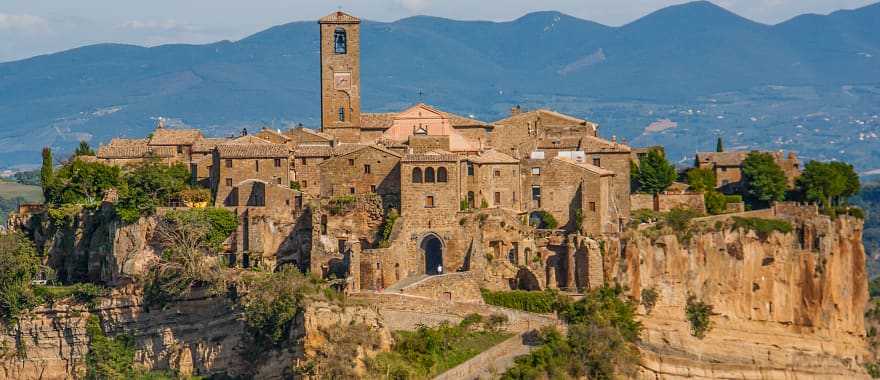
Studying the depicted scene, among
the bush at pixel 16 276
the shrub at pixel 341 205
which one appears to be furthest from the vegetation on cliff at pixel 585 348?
the bush at pixel 16 276

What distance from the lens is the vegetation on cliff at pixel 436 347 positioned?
51.2 meters

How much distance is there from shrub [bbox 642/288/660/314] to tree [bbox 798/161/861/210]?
12.6m

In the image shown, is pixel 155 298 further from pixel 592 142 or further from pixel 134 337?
pixel 592 142

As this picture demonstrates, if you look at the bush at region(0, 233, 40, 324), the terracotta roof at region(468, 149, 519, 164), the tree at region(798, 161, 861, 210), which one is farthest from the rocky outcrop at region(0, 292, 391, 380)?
the tree at region(798, 161, 861, 210)

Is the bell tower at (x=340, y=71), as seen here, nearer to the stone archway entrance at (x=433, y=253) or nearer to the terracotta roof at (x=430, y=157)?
the terracotta roof at (x=430, y=157)

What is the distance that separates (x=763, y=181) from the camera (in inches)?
2832

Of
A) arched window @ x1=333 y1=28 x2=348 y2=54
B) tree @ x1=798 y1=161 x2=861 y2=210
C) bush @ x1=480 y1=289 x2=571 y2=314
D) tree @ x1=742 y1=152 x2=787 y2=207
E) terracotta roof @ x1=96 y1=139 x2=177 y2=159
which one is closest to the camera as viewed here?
bush @ x1=480 y1=289 x2=571 y2=314

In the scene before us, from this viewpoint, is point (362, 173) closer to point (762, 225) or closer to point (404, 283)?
point (404, 283)

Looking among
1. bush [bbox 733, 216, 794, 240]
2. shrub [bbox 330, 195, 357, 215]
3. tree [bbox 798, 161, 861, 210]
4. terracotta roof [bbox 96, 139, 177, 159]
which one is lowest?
bush [bbox 733, 216, 794, 240]

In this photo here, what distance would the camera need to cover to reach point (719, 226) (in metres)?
65.6

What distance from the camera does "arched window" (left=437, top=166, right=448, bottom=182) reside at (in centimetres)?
5800

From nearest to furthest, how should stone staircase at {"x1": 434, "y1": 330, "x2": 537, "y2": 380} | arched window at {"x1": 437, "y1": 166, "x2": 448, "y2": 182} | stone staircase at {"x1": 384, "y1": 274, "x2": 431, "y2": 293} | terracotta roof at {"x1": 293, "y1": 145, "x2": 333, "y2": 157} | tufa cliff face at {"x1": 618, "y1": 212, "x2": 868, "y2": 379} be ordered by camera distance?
stone staircase at {"x1": 434, "y1": 330, "x2": 537, "y2": 380} < stone staircase at {"x1": 384, "y1": 274, "x2": 431, "y2": 293} < arched window at {"x1": 437, "y1": 166, "x2": 448, "y2": 182} < terracotta roof at {"x1": 293, "y1": 145, "x2": 333, "y2": 157} < tufa cliff face at {"x1": 618, "y1": 212, "x2": 868, "y2": 379}

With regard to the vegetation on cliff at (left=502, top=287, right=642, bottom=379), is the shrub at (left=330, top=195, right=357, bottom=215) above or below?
above

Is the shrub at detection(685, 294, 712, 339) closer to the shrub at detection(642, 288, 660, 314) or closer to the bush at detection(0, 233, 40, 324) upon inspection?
the shrub at detection(642, 288, 660, 314)
